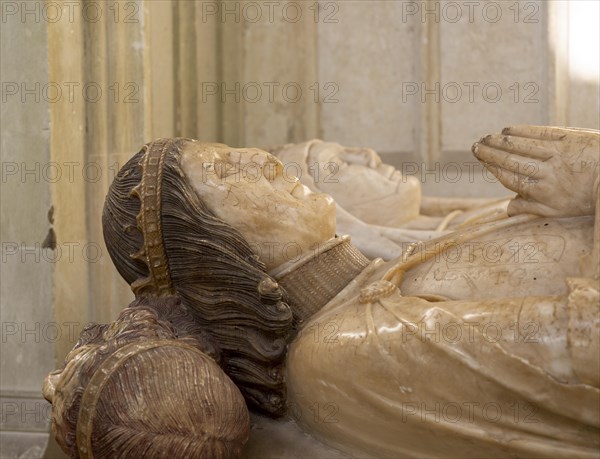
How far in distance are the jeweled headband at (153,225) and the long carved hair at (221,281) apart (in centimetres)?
1

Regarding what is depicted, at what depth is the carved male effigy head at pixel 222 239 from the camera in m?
2.59

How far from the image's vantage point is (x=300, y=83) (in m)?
5.14

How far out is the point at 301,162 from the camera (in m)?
4.23

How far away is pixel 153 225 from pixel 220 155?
29 cm

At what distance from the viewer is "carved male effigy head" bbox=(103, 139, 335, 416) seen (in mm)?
2590

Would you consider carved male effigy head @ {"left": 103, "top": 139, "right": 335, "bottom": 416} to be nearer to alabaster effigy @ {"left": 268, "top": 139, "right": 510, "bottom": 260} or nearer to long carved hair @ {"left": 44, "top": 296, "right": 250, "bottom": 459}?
long carved hair @ {"left": 44, "top": 296, "right": 250, "bottom": 459}

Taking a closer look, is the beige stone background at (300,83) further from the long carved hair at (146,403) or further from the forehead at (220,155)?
the long carved hair at (146,403)

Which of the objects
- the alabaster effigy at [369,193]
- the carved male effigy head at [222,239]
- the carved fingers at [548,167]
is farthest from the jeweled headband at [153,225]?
the alabaster effigy at [369,193]

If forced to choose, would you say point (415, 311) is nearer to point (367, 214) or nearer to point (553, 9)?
point (367, 214)

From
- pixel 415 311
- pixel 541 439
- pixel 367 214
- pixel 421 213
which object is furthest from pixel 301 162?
pixel 541 439

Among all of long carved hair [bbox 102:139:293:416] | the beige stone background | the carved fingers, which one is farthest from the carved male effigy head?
the beige stone background

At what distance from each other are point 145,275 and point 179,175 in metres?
0.31

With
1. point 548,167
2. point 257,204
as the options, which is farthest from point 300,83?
point 548,167

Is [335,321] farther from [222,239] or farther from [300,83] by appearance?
[300,83]
